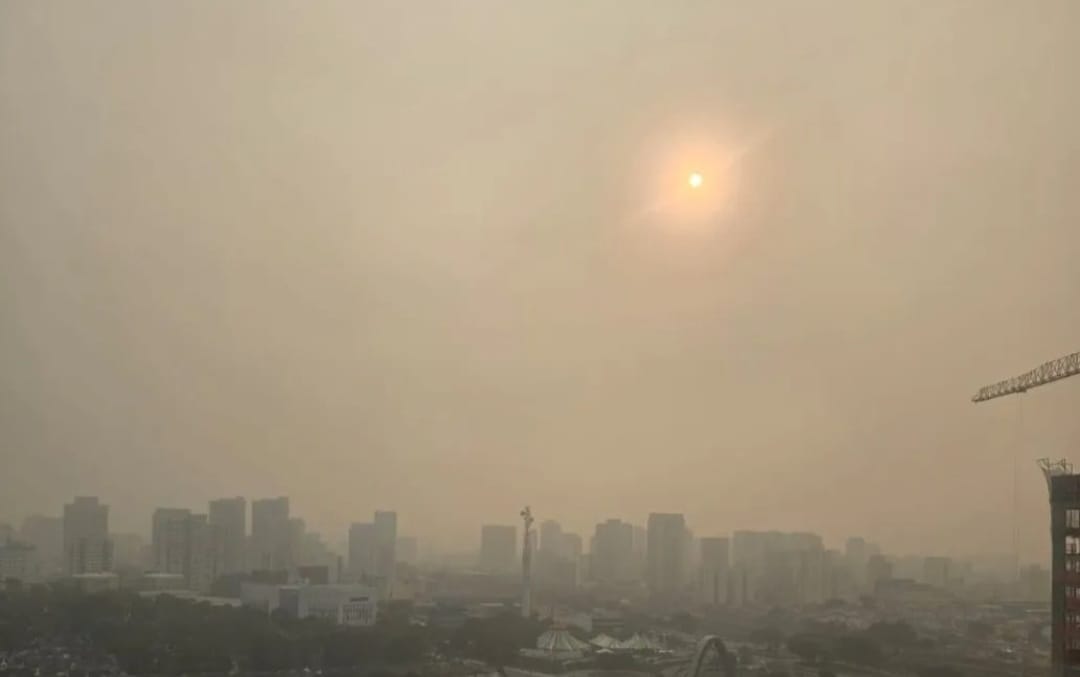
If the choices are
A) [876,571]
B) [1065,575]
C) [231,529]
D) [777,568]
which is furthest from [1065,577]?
[231,529]

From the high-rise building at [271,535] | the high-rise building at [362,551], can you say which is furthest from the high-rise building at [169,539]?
the high-rise building at [362,551]

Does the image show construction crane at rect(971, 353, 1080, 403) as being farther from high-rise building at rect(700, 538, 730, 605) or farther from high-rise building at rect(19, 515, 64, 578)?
high-rise building at rect(19, 515, 64, 578)

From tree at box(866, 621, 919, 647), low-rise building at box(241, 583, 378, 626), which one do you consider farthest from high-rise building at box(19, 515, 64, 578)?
tree at box(866, 621, 919, 647)

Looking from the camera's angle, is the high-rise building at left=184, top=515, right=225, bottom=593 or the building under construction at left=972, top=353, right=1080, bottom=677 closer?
the building under construction at left=972, top=353, right=1080, bottom=677

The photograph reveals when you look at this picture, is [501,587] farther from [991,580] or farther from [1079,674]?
[1079,674]

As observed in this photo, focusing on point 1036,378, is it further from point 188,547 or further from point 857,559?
point 188,547

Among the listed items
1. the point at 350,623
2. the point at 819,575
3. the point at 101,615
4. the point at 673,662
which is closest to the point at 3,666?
the point at 101,615
